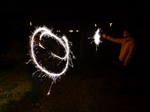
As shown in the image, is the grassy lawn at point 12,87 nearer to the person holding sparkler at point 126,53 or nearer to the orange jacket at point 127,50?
the person holding sparkler at point 126,53

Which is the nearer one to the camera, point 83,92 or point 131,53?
point 131,53

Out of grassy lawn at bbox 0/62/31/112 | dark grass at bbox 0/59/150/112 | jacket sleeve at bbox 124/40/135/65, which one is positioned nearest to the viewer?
dark grass at bbox 0/59/150/112

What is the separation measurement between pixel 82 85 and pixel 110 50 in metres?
5.13

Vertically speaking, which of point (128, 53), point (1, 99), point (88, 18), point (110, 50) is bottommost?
point (1, 99)

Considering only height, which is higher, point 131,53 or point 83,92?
point 131,53

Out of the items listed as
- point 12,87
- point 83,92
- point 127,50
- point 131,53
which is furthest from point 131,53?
point 12,87

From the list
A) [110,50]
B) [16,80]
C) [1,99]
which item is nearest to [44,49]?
[1,99]

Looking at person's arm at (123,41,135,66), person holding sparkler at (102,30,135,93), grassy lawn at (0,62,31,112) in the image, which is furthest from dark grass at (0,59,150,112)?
person's arm at (123,41,135,66)

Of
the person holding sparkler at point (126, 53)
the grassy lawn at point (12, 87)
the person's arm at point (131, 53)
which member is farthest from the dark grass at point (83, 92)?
the person's arm at point (131, 53)

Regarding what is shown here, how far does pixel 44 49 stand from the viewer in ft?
14.1

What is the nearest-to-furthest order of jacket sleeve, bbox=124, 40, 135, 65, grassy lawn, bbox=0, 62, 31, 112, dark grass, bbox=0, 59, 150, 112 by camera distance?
dark grass, bbox=0, 59, 150, 112 → jacket sleeve, bbox=124, 40, 135, 65 → grassy lawn, bbox=0, 62, 31, 112

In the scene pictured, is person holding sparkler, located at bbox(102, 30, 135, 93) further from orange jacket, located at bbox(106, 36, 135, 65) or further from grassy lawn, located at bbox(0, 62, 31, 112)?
grassy lawn, located at bbox(0, 62, 31, 112)

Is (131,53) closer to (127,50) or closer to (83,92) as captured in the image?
(127,50)

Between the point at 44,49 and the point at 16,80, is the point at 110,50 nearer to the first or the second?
the point at 16,80
